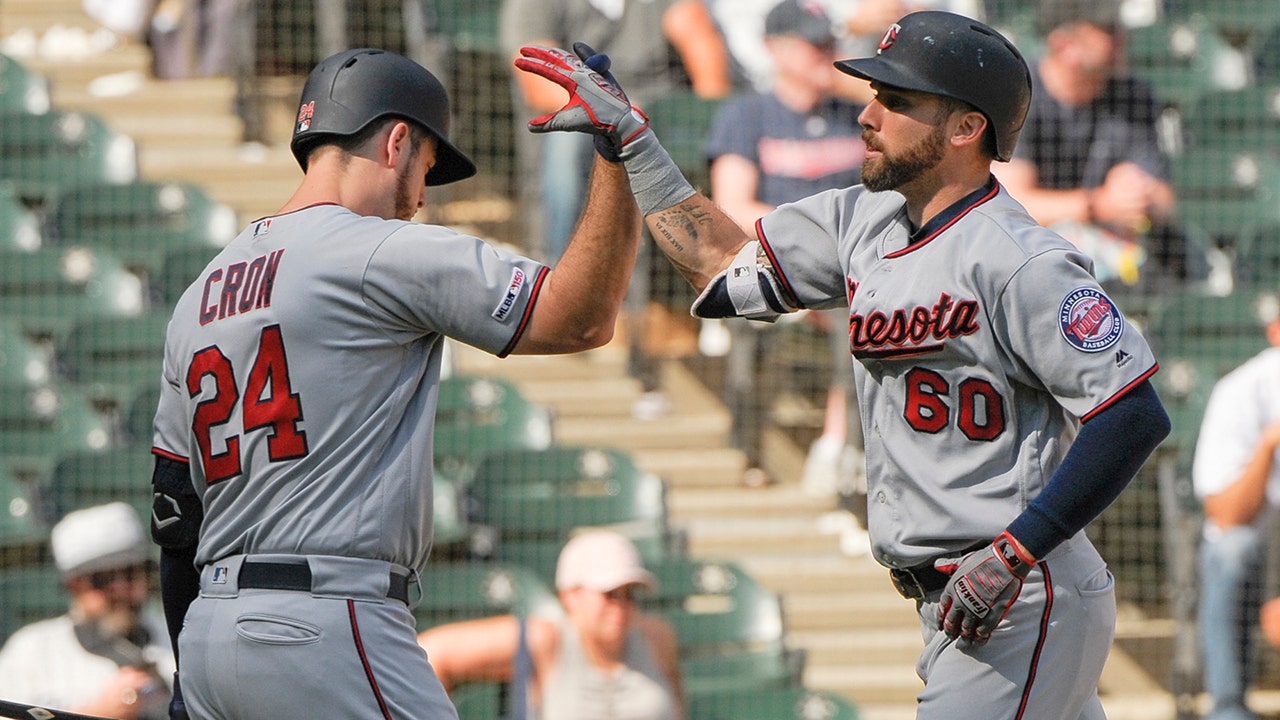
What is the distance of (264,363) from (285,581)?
33cm

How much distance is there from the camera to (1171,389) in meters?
6.27

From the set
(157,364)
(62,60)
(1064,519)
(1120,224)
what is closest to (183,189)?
(157,364)

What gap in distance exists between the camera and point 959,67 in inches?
106

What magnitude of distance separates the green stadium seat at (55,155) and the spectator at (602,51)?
169cm

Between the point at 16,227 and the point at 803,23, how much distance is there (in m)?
3.10

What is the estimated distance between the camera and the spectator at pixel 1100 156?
6.68m

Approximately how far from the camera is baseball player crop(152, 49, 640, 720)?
2625 mm

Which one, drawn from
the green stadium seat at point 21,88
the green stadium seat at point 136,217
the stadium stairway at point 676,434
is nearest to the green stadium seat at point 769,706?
the stadium stairway at point 676,434

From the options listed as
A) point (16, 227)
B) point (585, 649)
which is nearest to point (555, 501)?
point (585, 649)

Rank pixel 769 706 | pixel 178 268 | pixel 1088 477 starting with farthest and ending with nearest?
pixel 178 268
pixel 769 706
pixel 1088 477

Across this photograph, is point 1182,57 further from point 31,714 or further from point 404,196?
point 31,714

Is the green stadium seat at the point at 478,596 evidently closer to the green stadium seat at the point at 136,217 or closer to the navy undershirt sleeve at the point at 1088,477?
the green stadium seat at the point at 136,217

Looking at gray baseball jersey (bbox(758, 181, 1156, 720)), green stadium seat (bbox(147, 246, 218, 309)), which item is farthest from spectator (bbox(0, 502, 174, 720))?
gray baseball jersey (bbox(758, 181, 1156, 720))

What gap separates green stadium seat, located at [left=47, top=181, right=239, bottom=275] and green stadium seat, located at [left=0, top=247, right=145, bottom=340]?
33 centimetres
